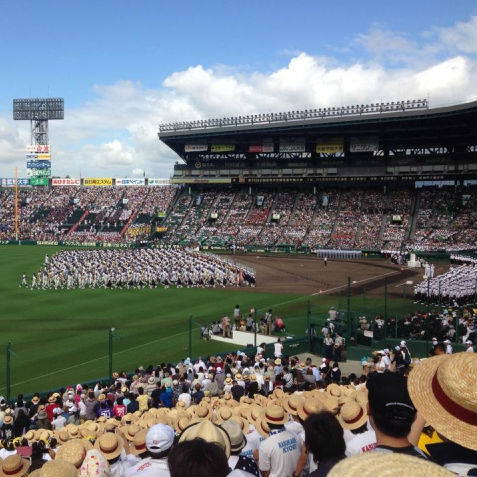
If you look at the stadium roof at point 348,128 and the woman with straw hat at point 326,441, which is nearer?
the woman with straw hat at point 326,441

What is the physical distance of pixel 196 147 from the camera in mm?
80562

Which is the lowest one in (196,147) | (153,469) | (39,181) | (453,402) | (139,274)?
(139,274)

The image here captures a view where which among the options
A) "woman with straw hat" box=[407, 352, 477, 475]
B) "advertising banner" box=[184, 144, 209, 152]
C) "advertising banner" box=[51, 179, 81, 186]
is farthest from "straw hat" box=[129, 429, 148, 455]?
"advertising banner" box=[51, 179, 81, 186]

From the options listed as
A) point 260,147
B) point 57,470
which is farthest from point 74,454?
point 260,147

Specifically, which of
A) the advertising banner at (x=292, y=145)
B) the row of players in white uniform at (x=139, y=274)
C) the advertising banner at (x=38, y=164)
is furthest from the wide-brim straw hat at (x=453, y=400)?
the advertising banner at (x=38, y=164)

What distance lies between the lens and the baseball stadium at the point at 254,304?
13.1 feet

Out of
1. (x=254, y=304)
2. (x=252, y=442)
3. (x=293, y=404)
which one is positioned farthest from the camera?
(x=254, y=304)

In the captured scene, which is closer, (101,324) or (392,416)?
(392,416)

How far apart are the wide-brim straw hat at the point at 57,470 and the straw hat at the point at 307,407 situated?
11.2 ft

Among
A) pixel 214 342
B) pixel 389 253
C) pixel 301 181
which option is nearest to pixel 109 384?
pixel 214 342

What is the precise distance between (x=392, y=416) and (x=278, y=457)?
1.96 m

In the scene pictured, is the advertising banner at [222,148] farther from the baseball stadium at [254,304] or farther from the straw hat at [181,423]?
the straw hat at [181,423]

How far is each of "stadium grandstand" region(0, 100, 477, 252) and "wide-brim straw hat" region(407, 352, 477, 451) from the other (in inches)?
2230

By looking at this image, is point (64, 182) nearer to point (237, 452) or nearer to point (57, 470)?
point (237, 452)
